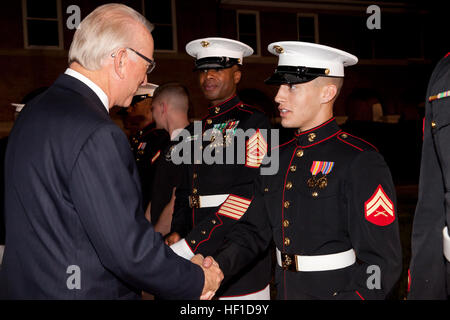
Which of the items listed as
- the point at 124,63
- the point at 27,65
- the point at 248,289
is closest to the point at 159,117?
the point at 248,289

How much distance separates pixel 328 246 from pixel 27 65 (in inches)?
604

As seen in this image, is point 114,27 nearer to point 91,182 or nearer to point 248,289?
point 91,182

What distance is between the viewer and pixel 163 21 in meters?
17.3

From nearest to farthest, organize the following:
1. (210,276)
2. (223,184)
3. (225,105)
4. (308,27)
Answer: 1. (210,276)
2. (223,184)
3. (225,105)
4. (308,27)

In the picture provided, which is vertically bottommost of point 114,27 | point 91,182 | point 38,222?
point 38,222

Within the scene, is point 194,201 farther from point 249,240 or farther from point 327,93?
point 327,93

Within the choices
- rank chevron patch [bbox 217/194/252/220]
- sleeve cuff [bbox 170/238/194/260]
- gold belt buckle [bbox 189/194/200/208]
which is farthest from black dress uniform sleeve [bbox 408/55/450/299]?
gold belt buckle [bbox 189/194/200/208]

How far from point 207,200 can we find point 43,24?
14.6 m

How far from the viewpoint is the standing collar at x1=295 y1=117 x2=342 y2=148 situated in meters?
2.52

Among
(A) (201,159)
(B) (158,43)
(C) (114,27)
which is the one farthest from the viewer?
(B) (158,43)

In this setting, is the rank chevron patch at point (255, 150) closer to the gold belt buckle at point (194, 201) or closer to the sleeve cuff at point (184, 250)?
the gold belt buckle at point (194, 201)

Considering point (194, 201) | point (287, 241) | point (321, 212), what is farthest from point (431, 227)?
point (194, 201)

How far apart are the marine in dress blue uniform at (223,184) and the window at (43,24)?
44.4ft

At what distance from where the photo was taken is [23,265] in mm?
1808
